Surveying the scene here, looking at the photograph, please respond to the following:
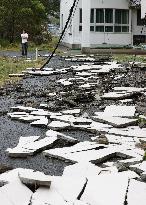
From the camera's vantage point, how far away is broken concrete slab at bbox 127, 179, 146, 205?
196 inches

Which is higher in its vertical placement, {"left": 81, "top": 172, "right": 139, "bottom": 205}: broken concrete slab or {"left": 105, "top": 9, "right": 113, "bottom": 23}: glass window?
{"left": 105, "top": 9, "right": 113, "bottom": 23}: glass window

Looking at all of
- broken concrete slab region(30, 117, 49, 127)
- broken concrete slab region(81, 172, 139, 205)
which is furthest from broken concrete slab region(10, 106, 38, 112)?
broken concrete slab region(81, 172, 139, 205)

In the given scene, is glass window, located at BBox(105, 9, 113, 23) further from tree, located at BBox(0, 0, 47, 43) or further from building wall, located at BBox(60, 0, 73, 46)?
tree, located at BBox(0, 0, 47, 43)

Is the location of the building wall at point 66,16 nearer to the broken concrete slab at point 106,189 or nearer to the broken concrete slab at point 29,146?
the broken concrete slab at point 29,146

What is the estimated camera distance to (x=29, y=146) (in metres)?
7.61

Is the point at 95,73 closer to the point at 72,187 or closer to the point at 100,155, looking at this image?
the point at 100,155

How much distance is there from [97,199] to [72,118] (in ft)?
16.0

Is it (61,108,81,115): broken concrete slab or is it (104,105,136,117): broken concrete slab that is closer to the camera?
(104,105,136,117): broken concrete slab

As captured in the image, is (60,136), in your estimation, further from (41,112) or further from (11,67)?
(11,67)

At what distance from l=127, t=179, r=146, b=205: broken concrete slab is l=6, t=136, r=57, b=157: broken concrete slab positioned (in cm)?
224

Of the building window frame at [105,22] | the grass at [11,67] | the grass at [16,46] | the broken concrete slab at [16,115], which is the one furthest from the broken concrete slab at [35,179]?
the grass at [16,46]

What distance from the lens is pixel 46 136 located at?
8438 millimetres

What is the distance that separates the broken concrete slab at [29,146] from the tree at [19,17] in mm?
31996

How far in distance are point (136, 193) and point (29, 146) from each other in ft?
9.31
